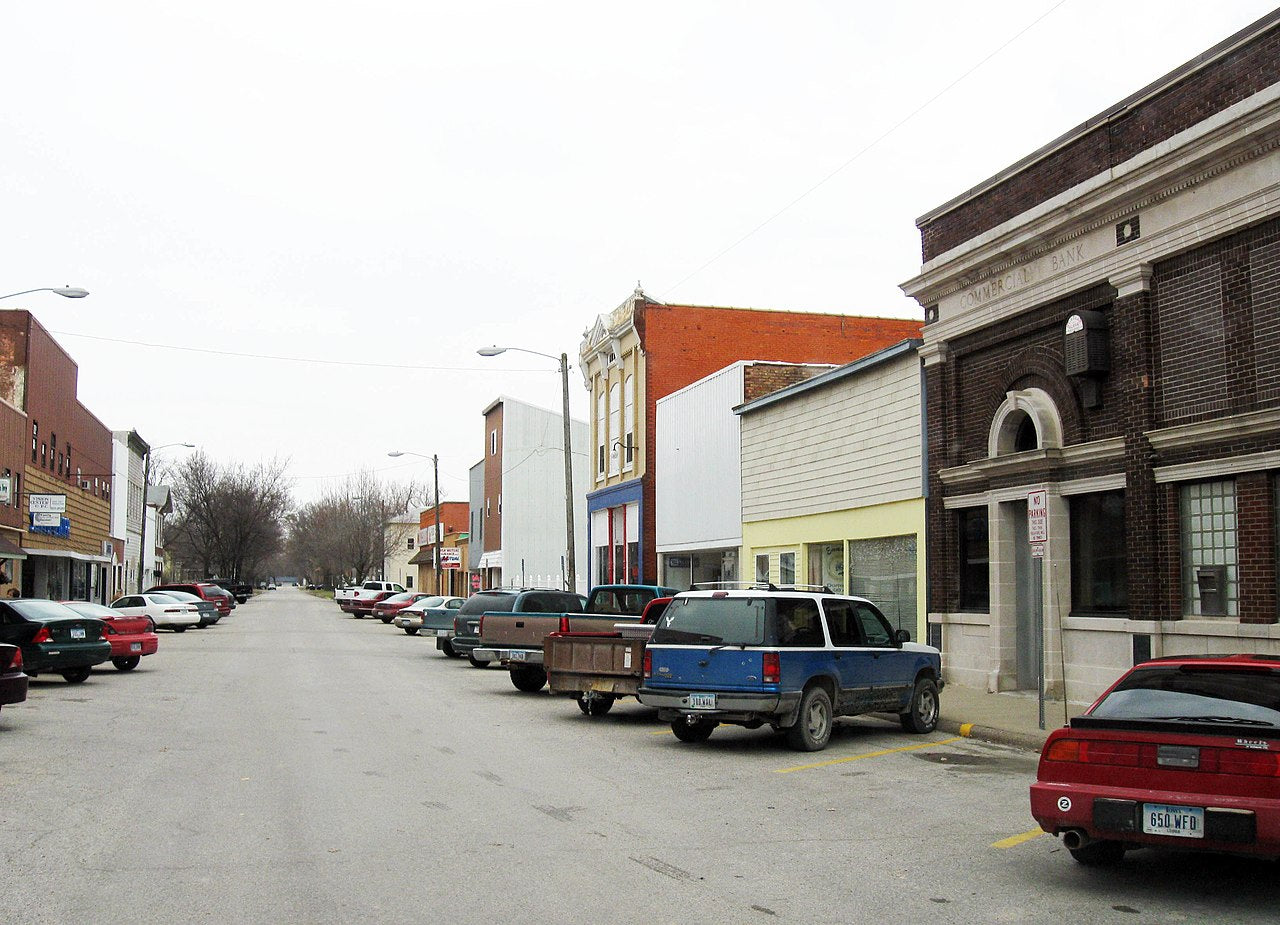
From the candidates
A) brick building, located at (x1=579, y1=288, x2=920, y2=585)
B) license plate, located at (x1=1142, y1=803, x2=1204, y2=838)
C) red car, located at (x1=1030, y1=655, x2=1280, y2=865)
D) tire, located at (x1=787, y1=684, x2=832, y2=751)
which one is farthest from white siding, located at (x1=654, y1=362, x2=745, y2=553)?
license plate, located at (x1=1142, y1=803, x2=1204, y2=838)

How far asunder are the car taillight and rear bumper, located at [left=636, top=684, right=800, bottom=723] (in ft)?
0.49

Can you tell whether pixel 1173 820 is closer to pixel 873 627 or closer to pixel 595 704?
pixel 873 627

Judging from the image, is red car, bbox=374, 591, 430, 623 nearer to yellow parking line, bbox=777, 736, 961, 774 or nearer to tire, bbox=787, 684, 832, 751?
yellow parking line, bbox=777, 736, 961, 774

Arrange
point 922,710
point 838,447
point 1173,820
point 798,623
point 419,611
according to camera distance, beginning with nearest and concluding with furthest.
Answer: point 1173,820 → point 798,623 → point 922,710 → point 838,447 → point 419,611

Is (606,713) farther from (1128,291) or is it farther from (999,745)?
(1128,291)

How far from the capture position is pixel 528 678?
20.6m

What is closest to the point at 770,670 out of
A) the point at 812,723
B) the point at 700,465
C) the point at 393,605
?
the point at 812,723

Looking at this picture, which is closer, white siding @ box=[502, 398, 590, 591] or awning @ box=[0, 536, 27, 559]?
awning @ box=[0, 536, 27, 559]

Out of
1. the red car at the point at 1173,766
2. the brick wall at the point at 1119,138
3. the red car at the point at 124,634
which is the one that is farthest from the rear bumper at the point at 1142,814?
the red car at the point at 124,634

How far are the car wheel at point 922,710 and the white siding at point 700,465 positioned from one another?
1497 centimetres

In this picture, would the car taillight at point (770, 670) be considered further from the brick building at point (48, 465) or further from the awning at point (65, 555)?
the brick building at point (48, 465)

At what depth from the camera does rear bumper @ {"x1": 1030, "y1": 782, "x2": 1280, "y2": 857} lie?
6793 millimetres

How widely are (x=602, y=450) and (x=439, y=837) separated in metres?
34.6

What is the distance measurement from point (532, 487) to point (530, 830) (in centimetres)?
4975
